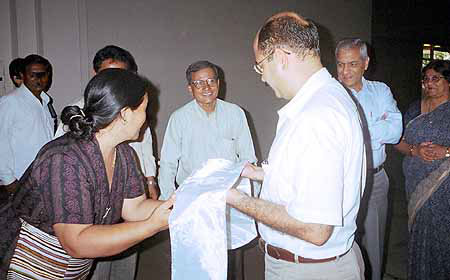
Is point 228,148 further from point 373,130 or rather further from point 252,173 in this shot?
point 252,173

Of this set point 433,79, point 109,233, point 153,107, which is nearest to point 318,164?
point 109,233

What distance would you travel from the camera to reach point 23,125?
3363mm

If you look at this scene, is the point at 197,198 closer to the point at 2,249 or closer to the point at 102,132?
the point at 102,132

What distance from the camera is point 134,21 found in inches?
170

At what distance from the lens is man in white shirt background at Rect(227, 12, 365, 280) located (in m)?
1.35

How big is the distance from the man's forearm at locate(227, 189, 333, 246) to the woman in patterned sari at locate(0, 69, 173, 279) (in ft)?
0.89

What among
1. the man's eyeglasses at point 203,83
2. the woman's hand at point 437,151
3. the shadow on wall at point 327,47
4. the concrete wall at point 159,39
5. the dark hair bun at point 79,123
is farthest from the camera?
the shadow on wall at point 327,47

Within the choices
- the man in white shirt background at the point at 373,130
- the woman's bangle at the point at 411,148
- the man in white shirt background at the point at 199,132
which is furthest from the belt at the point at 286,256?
the woman's bangle at the point at 411,148

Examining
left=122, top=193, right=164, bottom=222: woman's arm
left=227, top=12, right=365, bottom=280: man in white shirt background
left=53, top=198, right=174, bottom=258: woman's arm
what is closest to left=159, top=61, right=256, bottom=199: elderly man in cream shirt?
left=122, top=193, right=164, bottom=222: woman's arm

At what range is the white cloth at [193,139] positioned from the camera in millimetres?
3244

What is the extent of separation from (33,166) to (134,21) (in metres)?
3.09

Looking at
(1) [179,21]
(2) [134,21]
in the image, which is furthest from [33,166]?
(1) [179,21]

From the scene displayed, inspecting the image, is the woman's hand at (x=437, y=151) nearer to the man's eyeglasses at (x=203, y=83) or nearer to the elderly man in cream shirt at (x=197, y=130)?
the elderly man in cream shirt at (x=197, y=130)

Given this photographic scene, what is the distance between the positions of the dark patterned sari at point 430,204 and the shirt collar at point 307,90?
174cm
